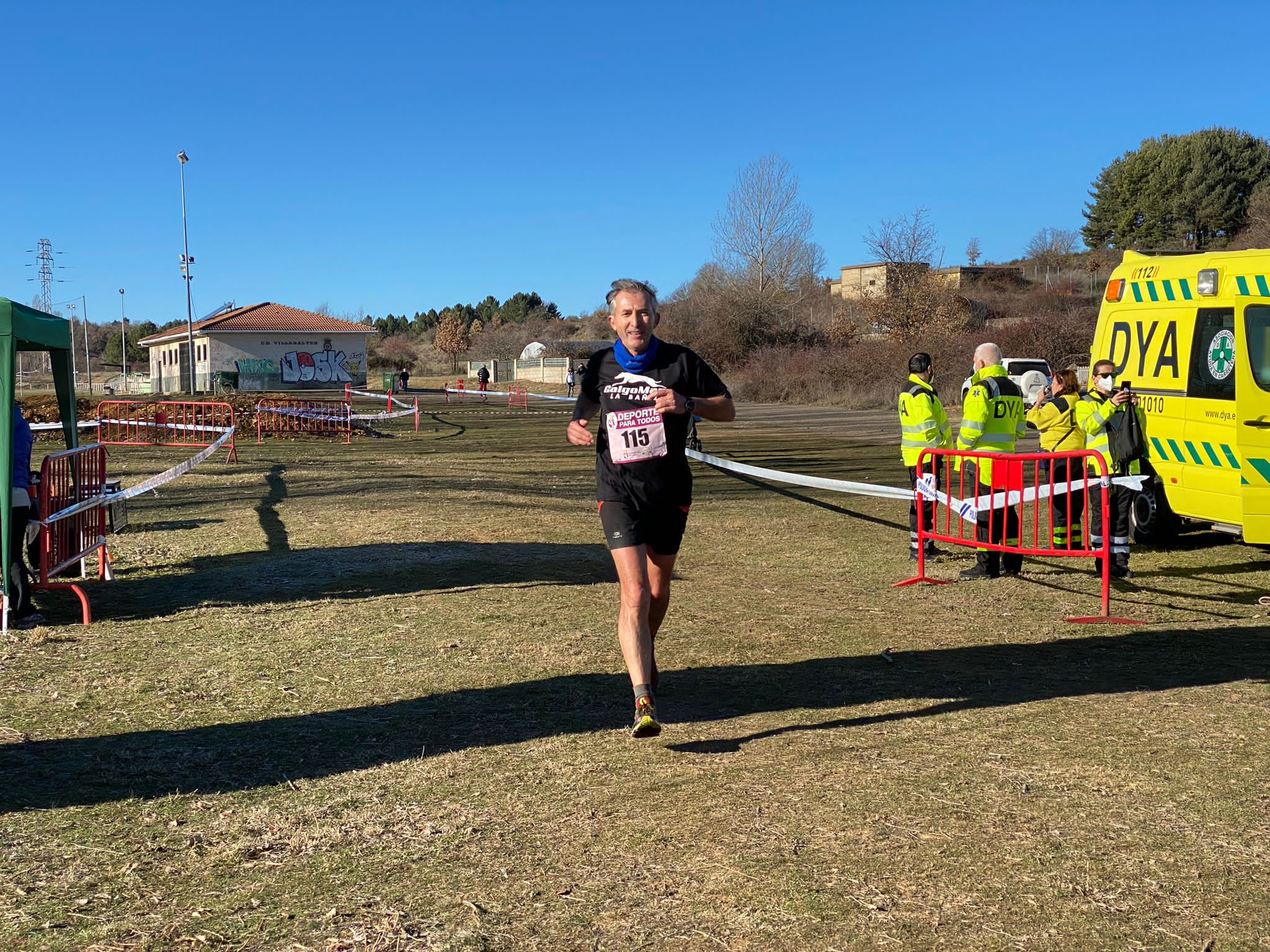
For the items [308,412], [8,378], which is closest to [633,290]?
[8,378]

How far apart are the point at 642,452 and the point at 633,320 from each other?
23.9 inches

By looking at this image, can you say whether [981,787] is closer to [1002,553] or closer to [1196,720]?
[1196,720]

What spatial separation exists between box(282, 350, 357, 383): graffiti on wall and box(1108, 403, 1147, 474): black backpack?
71980mm

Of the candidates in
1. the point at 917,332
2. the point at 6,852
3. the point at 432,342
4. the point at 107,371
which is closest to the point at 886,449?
the point at 6,852

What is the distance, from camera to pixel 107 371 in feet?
385

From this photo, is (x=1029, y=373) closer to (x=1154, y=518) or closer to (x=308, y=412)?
(x=1154, y=518)

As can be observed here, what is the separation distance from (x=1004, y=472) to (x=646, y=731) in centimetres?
489

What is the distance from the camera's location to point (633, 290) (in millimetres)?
5109

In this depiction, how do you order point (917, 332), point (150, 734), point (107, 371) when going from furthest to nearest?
1. point (107, 371)
2. point (917, 332)
3. point (150, 734)

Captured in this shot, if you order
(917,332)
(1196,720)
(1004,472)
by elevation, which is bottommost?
(1196,720)

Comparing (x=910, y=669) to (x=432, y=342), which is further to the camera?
(x=432, y=342)

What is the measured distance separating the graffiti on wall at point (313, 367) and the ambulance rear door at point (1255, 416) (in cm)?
7293

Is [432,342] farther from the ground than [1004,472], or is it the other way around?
[432,342]

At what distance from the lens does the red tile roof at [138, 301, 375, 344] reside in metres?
76.9
